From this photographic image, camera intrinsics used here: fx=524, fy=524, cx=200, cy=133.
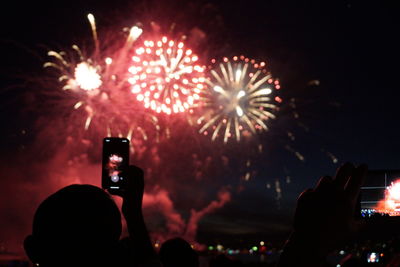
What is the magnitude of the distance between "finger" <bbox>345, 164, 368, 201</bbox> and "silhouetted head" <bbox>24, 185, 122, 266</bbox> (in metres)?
0.81

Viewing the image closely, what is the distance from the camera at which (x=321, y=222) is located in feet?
4.25

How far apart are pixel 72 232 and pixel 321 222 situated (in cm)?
82

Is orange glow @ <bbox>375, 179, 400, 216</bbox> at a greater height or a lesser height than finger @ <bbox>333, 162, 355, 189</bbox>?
lesser

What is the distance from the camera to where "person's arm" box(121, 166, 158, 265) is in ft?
8.79

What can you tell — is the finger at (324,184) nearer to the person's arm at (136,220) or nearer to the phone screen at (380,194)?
the person's arm at (136,220)

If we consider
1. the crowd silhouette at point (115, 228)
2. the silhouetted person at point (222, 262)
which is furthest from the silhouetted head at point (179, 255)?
the crowd silhouette at point (115, 228)

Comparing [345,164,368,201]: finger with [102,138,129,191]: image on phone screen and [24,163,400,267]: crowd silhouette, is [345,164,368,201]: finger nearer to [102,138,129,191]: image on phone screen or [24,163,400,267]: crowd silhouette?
[24,163,400,267]: crowd silhouette

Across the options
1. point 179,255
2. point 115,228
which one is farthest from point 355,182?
point 179,255

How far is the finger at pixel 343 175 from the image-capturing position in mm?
1362

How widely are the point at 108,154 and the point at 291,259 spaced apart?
400 centimetres

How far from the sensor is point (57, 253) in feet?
5.53

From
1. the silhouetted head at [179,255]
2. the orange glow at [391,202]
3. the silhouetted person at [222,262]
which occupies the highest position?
the orange glow at [391,202]

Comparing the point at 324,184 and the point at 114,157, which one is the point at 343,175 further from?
the point at 114,157

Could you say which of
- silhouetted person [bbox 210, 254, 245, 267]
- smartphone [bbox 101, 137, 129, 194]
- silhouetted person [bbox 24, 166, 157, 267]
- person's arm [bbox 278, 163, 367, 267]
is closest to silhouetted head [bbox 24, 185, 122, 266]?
silhouetted person [bbox 24, 166, 157, 267]
